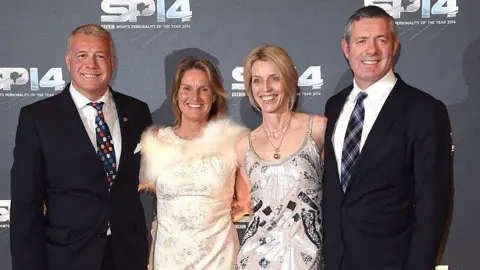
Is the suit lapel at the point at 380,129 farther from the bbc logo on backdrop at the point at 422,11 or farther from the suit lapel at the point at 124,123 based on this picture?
the bbc logo on backdrop at the point at 422,11

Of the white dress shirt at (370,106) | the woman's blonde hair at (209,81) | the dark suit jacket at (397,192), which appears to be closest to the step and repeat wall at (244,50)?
the woman's blonde hair at (209,81)

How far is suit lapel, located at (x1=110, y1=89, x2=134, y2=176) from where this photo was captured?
3.10 metres

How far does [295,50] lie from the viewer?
3.95m

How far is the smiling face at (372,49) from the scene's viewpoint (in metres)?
2.64

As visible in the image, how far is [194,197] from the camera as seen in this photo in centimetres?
315

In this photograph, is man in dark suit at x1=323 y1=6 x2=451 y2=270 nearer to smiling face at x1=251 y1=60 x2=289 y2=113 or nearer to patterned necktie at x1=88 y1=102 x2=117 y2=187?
smiling face at x1=251 y1=60 x2=289 y2=113

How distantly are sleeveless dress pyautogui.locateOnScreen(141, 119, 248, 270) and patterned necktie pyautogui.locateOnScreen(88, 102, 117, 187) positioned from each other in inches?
10.1

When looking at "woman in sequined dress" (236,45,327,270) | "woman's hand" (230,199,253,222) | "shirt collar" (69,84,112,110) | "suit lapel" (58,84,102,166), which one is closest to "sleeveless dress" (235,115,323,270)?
"woman in sequined dress" (236,45,327,270)

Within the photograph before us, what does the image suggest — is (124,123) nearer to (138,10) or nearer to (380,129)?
(138,10)

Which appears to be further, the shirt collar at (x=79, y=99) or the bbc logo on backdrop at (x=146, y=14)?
the bbc logo on backdrop at (x=146, y=14)

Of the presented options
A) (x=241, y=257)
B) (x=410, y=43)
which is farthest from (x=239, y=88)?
(x=241, y=257)

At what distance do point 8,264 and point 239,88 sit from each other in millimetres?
1974

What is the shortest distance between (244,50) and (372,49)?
1.46 m

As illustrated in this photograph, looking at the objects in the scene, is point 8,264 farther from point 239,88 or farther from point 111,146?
point 239,88
